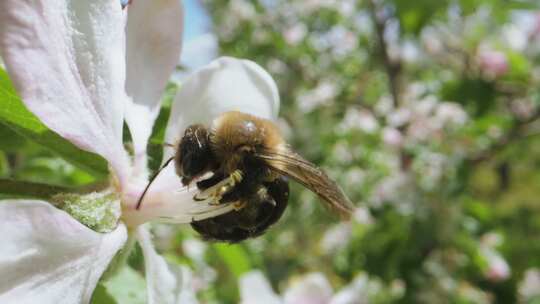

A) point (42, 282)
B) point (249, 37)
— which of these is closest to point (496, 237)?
point (42, 282)

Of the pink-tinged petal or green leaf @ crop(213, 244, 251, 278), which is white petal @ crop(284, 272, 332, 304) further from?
the pink-tinged petal

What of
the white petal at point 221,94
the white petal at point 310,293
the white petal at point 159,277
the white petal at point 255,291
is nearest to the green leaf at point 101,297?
the white petal at point 159,277

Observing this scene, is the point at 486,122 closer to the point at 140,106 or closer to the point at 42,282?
the point at 140,106

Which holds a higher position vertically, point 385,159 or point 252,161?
point 252,161

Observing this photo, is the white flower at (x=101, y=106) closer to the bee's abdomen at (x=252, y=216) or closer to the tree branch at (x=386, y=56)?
the bee's abdomen at (x=252, y=216)

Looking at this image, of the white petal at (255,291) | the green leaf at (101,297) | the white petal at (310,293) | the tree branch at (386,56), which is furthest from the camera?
the tree branch at (386,56)
